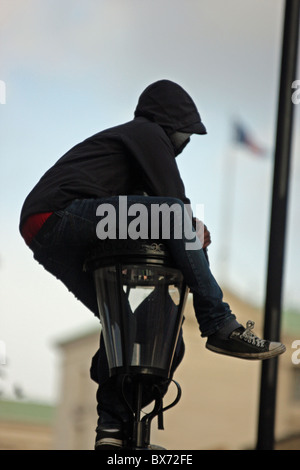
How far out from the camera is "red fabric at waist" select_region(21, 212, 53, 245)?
5.71 m

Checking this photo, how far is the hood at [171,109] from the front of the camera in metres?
6.05

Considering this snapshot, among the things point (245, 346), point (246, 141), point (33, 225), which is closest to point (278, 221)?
point (245, 346)

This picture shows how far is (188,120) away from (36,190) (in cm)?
94

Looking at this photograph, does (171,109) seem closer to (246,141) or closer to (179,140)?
(179,140)

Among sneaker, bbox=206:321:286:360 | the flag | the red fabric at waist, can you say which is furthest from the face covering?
the flag

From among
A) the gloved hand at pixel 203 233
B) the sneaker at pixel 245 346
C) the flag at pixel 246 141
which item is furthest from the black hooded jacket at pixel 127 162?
the flag at pixel 246 141

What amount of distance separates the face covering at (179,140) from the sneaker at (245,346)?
3.70ft

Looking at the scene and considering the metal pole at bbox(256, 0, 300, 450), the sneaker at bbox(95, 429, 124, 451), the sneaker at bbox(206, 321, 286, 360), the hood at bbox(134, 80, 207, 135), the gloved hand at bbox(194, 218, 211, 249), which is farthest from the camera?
the metal pole at bbox(256, 0, 300, 450)

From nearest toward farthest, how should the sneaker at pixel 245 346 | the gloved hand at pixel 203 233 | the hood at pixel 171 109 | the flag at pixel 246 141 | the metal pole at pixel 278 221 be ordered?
the sneaker at pixel 245 346, the gloved hand at pixel 203 233, the hood at pixel 171 109, the metal pole at pixel 278 221, the flag at pixel 246 141

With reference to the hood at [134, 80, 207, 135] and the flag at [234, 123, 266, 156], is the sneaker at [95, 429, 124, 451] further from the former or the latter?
the flag at [234, 123, 266, 156]

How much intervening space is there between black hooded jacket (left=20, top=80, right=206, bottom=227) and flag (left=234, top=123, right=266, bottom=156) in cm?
4314

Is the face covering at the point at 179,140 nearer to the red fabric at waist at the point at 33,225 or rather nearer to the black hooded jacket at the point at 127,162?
the black hooded jacket at the point at 127,162
